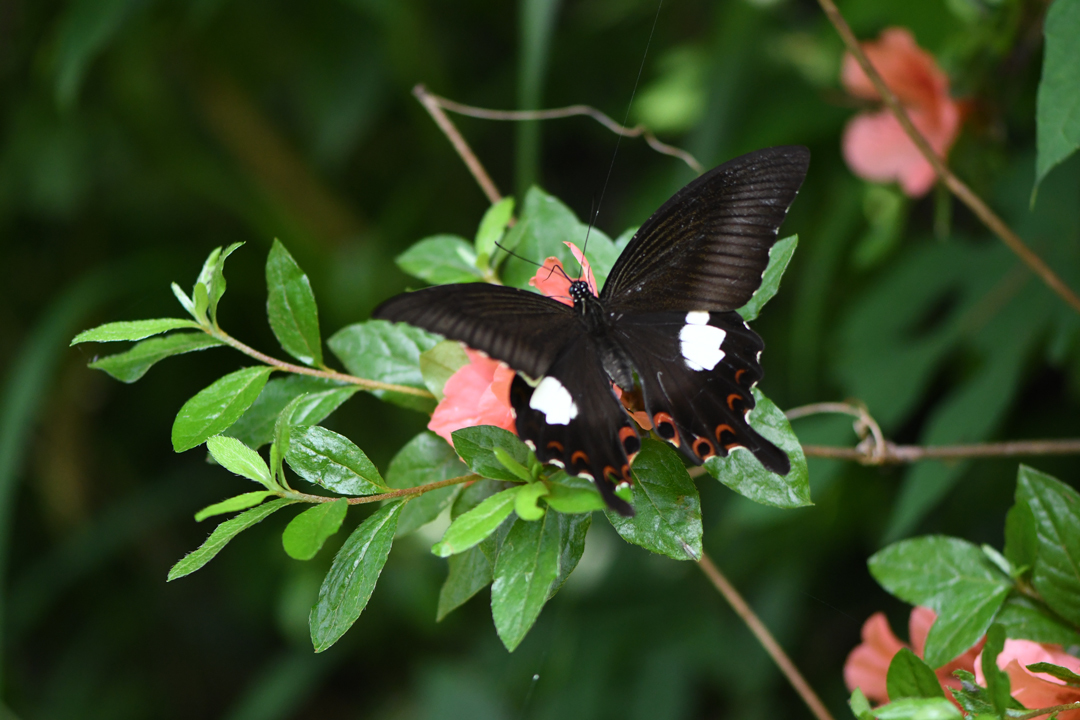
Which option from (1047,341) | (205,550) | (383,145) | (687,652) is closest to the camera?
(205,550)

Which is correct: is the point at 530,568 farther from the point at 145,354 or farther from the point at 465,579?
the point at 145,354

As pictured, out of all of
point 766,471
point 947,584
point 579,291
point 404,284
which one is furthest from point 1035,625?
point 404,284

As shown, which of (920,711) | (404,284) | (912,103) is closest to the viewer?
(920,711)

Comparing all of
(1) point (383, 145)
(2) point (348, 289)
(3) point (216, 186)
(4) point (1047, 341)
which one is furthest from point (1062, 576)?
(1) point (383, 145)

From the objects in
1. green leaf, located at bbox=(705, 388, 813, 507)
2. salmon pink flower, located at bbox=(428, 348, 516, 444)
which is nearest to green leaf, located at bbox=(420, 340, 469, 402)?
salmon pink flower, located at bbox=(428, 348, 516, 444)

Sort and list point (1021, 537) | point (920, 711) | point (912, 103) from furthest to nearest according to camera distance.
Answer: point (912, 103)
point (1021, 537)
point (920, 711)

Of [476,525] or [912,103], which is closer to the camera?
[476,525]

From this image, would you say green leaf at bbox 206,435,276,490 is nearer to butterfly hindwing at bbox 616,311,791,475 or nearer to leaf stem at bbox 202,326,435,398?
leaf stem at bbox 202,326,435,398

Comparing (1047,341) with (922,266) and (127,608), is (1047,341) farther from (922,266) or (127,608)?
(127,608)
